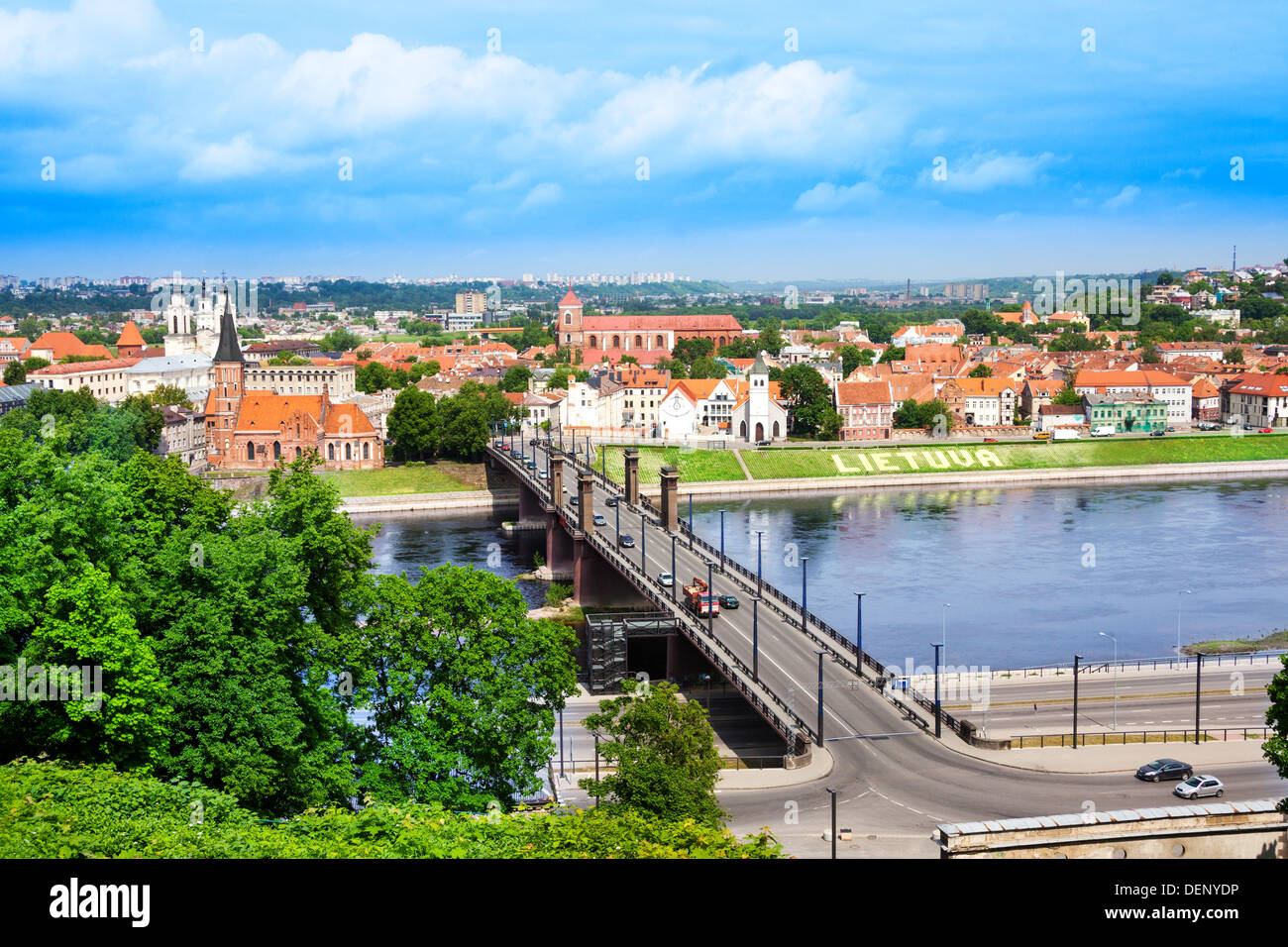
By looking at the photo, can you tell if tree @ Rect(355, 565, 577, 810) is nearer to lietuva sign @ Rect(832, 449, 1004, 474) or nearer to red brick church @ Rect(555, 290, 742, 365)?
A: lietuva sign @ Rect(832, 449, 1004, 474)

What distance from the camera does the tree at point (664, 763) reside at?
49.4 feet

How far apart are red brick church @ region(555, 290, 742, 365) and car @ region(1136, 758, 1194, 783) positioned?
100 metres

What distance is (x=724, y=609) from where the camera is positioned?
29688 millimetres

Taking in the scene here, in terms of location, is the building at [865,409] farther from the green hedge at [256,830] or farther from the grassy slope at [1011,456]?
the green hedge at [256,830]

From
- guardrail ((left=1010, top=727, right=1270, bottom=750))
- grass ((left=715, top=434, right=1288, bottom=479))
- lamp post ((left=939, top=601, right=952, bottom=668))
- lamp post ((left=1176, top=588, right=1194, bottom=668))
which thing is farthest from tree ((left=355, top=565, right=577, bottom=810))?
grass ((left=715, top=434, right=1288, bottom=479))

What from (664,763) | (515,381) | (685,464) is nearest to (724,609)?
(664,763)

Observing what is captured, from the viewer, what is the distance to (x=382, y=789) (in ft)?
52.2

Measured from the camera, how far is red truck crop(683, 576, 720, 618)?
1121 inches

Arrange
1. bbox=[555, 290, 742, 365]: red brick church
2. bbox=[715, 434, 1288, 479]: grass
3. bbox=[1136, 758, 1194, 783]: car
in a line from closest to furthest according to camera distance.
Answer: bbox=[1136, 758, 1194, 783]: car
bbox=[715, 434, 1288, 479]: grass
bbox=[555, 290, 742, 365]: red brick church

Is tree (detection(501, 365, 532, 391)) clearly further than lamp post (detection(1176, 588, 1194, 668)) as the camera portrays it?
Yes

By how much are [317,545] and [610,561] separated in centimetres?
1575
